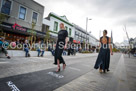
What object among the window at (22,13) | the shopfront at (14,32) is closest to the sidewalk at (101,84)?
the shopfront at (14,32)

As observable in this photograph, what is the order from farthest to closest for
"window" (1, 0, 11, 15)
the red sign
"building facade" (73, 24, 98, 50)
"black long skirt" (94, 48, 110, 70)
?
1. "building facade" (73, 24, 98, 50)
2. the red sign
3. "window" (1, 0, 11, 15)
4. "black long skirt" (94, 48, 110, 70)

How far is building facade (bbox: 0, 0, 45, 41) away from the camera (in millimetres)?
11820

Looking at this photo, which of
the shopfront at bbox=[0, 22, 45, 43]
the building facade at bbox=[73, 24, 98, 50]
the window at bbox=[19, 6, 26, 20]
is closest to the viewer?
the shopfront at bbox=[0, 22, 45, 43]

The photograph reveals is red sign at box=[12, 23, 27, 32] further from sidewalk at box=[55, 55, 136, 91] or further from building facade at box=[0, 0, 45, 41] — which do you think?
sidewalk at box=[55, 55, 136, 91]

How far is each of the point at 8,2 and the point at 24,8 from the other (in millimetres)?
2243

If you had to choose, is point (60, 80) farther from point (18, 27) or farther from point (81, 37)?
point (81, 37)

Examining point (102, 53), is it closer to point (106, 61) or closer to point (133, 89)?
point (106, 61)

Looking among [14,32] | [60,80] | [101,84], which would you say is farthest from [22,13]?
[101,84]

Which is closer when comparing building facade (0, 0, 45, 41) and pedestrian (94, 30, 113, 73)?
pedestrian (94, 30, 113, 73)

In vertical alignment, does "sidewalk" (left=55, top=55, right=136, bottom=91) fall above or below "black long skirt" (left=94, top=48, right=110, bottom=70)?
below

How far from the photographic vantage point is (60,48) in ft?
11.7

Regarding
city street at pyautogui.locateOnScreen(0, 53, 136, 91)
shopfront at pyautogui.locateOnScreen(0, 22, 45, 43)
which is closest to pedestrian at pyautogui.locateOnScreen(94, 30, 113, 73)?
city street at pyautogui.locateOnScreen(0, 53, 136, 91)

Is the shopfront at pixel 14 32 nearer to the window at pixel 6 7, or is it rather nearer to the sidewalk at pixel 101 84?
the window at pixel 6 7

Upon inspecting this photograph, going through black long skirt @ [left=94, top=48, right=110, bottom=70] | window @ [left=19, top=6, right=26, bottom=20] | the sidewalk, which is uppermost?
window @ [left=19, top=6, right=26, bottom=20]
